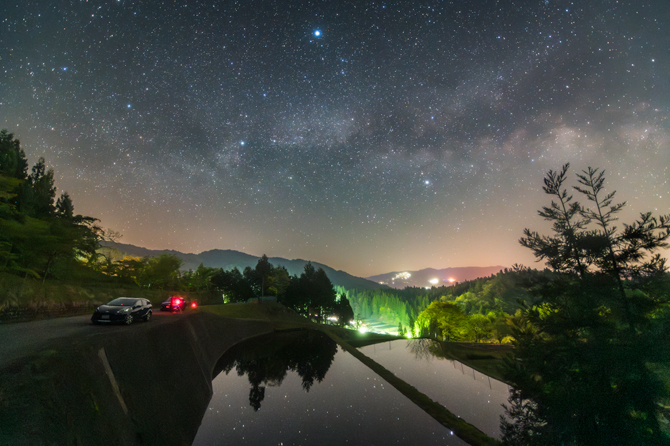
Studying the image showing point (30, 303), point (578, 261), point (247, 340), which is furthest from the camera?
point (247, 340)

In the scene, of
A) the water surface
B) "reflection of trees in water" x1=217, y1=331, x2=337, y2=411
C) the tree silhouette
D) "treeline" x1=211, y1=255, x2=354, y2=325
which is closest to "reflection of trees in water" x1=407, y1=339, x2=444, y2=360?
the water surface

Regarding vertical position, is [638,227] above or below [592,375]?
above

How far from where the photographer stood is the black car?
15.5m

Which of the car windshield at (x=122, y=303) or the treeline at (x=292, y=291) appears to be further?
the treeline at (x=292, y=291)

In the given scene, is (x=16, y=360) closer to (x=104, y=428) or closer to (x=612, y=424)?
(x=104, y=428)

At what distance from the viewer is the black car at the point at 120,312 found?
50.8 ft

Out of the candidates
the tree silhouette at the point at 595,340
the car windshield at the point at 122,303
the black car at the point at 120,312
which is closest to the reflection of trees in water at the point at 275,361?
the black car at the point at 120,312

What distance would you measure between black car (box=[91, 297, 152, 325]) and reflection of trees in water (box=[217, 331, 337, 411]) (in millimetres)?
9519

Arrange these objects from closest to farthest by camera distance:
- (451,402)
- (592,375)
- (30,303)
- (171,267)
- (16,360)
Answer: (16,360)
(592,375)
(30,303)
(451,402)
(171,267)

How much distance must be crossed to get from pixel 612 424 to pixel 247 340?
39.4 metres

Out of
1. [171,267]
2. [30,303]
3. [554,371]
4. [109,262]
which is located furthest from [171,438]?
[171,267]

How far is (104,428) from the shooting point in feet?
24.7

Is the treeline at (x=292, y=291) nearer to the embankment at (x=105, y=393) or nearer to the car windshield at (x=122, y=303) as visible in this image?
the car windshield at (x=122, y=303)

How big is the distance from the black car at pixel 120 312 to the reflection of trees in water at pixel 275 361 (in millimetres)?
9519
